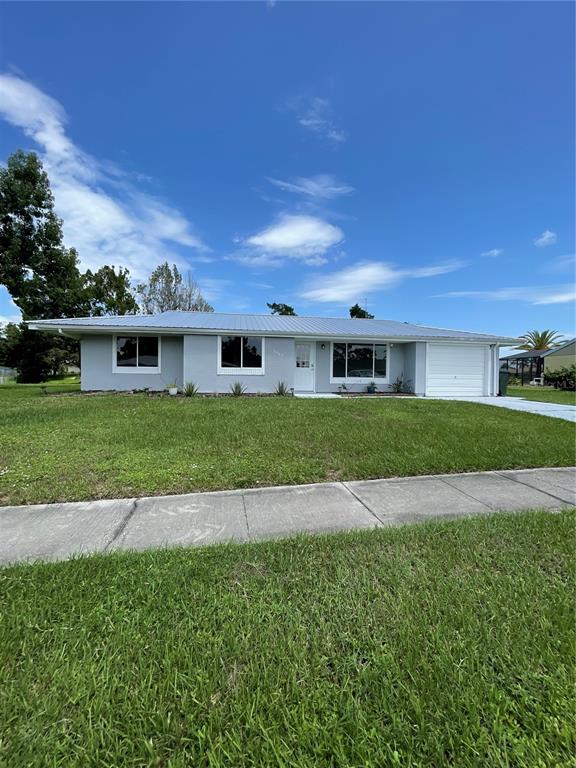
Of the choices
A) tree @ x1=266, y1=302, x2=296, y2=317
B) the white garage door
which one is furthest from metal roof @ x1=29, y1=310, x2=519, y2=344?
tree @ x1=266, y1=302, x2=296, y2=317

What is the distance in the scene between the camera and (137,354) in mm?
14703

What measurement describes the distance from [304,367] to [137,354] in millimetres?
7024

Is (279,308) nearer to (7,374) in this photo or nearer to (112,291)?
(112,291)

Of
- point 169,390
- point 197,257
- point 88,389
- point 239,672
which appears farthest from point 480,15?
point 197,257

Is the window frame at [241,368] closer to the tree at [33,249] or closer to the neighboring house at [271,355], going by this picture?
the neighboring house at [271,355]

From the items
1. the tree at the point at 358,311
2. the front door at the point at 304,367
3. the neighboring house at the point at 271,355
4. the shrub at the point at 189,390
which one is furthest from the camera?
the tree at the point at 358,311

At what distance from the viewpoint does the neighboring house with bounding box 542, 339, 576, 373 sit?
32.2 m

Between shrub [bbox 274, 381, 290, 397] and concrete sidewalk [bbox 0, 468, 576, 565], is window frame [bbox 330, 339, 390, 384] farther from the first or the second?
concrete sidewalk [bbox 0, 468, 576, 565]

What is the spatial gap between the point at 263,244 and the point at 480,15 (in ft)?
53.6

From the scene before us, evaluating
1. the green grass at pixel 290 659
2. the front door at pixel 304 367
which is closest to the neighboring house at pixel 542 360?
the front door at pixel 304 367

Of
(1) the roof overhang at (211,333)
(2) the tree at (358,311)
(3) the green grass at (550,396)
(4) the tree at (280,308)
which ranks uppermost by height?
(4) the tree at (280,308)

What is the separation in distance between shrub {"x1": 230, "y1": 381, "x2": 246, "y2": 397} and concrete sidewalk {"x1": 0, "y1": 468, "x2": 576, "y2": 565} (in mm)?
9396

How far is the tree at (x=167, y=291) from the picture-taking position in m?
35.0

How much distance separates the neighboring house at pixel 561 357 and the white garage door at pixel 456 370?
65.4 ft
